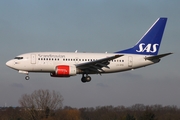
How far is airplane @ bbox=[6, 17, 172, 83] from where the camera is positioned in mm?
56344

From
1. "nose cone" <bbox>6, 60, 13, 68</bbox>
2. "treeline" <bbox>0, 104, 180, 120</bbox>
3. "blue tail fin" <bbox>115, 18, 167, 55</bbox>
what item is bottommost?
"treeline" <bbox>0, 104, 180, 120</bbox>

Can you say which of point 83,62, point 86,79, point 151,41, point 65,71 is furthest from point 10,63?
point 151,41

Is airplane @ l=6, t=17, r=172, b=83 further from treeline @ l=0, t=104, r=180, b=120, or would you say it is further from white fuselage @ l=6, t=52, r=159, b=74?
treeline @ l=0, t=104, r=180, b=120

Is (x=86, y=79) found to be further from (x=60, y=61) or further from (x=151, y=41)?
(x=151, y=41)

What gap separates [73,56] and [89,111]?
282 ft

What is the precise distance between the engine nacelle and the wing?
88cm

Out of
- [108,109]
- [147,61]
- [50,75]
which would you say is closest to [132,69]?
[147,61]

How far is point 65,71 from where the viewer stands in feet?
184

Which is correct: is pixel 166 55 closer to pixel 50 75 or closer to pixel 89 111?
pixel 50 75

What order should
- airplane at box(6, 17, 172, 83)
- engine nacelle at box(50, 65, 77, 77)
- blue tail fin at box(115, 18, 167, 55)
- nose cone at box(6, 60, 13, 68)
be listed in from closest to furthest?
engine nacelle at box(50, 65, 77, 77) → airplane at box(6, 17, 172, 83) → nose cone at box(6, 60, 13, 68) → blue tail fin at box(115, 18, 167, 55)

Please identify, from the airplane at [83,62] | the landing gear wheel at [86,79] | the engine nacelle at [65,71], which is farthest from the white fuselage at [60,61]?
the landing gear wheel at [86,79]

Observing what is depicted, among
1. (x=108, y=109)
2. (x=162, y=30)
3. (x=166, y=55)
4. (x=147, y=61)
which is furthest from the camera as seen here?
(x=108, y=109)

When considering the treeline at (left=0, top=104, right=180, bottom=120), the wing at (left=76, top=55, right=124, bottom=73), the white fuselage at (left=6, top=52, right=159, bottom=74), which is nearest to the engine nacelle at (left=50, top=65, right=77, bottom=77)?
the white fuselage at (left=6, top=52, right=159, bottom=74)

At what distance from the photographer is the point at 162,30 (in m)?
63.8
